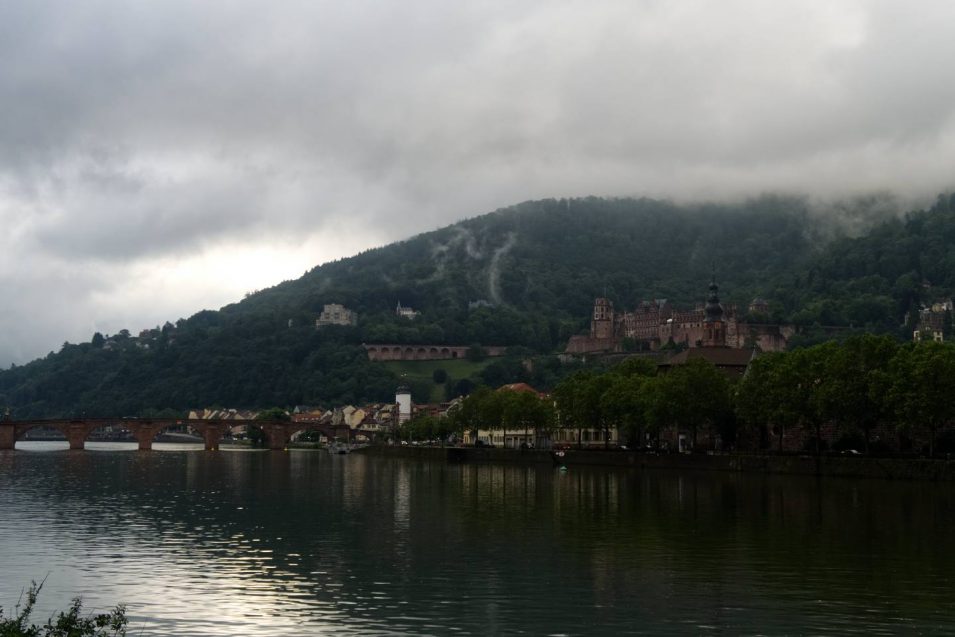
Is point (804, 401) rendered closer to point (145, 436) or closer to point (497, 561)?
point (497, 561)

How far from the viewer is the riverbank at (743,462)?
7575 centimetres

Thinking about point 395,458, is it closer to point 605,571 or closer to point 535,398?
point 535,398

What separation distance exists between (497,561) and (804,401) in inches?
2193

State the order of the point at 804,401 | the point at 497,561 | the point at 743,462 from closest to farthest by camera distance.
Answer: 1. the point at 497,561
2. the point at 804,401
3. the point at 743,462

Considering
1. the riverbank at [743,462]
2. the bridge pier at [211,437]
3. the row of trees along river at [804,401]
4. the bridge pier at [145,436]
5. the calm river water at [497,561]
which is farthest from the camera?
the bridge pier at [211,437]

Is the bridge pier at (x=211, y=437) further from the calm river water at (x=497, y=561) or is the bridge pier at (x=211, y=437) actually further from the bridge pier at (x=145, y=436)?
the calm river water at (x=497, y=561)

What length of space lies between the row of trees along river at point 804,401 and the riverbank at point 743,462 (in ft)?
9.14

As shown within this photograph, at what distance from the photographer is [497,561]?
120 ft

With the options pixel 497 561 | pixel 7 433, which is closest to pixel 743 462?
pixel 497 561

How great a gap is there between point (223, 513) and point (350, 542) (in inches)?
594

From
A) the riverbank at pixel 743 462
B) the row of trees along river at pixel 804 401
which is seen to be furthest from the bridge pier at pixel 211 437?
the row of trees along river at pixel 804 401

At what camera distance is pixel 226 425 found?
198m

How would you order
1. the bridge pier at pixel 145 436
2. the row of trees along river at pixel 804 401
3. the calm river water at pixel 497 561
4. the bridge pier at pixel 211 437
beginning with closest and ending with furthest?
the calm river water at pixel 497 561
the row of trees along river at pixel 804 401
the bridge pier at pixel 145 436
the bridge pier at pixel 211 437

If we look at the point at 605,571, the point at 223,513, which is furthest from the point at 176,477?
the point at 605,571
